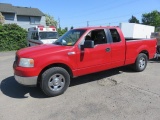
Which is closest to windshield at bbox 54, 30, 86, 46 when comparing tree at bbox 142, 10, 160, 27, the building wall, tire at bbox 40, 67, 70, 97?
tire at bbox 40, 67, 70, 97

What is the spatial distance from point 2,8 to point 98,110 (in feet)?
117

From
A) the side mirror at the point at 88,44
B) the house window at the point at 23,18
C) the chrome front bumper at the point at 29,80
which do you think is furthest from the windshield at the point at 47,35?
the house window at the point at 23,18

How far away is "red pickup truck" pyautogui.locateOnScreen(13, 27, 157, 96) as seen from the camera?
495 centimetres

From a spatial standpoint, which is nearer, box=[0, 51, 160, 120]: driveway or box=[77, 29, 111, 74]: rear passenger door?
box=[0, 51, 160, 120]: driveway

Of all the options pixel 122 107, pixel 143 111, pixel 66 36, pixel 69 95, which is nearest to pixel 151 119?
pixel 143 111

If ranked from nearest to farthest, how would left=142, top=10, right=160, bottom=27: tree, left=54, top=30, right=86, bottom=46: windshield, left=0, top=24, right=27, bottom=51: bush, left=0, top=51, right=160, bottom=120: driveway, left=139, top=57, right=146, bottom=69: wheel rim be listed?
left=0, top=51, right=160, bottom=120: driveway
left=54, top=30, right=86, bottom=46: windshield
left=139, top=57, right=146, bottom=69: wheel rim
left=0, top=24, right=27, bottom=51: bush
left=142, top=10, right=160, bottom=27: tree

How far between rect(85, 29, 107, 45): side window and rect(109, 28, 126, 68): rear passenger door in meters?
0.29

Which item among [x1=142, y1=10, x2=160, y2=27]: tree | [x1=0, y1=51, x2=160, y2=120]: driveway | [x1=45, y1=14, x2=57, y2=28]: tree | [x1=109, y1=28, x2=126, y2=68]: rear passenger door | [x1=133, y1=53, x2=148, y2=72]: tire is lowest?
[x1=0, y1=51, x2=160, y2=120]: driveway

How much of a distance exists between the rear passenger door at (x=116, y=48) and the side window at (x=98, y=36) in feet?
0.94

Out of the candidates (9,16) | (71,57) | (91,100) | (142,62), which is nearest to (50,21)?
(9,16)

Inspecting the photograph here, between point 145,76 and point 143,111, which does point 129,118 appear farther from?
point 145,76

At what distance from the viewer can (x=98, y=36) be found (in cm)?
621

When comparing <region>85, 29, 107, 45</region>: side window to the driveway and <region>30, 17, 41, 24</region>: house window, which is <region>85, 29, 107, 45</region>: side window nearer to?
the driveway

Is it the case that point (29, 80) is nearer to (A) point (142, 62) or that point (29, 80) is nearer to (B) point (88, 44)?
(B) point (88, 44)
